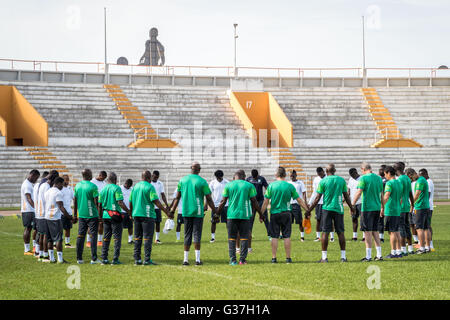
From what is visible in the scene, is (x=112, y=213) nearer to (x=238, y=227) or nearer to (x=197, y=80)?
(x=238, y=227)

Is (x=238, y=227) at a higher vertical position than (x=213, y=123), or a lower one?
lower

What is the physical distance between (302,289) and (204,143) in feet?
95.6

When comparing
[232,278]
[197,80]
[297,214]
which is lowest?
[232,278]

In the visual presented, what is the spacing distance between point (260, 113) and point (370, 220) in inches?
1227

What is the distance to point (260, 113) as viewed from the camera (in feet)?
146

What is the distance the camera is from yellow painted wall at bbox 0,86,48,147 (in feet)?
124

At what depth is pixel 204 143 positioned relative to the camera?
38938mm

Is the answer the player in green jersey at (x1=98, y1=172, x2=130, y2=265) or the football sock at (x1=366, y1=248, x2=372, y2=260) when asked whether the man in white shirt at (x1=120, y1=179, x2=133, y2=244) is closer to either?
the player in green jersey at (x1=98, y1=172, x2=130, y2=265)

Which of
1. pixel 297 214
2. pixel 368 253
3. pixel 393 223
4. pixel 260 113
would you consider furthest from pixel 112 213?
pixel 260 113

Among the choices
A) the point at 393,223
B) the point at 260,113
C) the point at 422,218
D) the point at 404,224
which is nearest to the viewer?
the point at 393,223

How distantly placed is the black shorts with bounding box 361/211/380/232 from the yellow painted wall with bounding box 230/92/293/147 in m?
27.6

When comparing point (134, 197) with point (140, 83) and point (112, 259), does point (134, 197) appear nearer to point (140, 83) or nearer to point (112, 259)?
point (112, 259)
